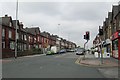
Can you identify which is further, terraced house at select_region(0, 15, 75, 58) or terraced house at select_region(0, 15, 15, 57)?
terraced house at select_region(0, 15, 75, 58)

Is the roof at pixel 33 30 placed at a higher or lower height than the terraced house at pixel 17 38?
higher

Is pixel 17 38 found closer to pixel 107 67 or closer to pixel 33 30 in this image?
pixel 33 30

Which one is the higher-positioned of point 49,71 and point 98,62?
point 98,62

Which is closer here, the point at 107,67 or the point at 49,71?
the point at 49,71

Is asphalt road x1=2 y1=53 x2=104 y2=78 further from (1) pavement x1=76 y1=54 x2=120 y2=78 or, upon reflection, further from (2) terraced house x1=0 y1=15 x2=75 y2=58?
(2) terraced house x1=0 y1=15 x2=75 y2=58

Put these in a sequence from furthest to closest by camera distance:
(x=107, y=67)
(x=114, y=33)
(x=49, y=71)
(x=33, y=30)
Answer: (x=33, y=30) < (x=114, y=33) < (x=107, y=67) < (x=49, y=71)

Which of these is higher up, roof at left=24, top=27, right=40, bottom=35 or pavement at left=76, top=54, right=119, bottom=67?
roof at left=24, top=27, right=40, bottom=35

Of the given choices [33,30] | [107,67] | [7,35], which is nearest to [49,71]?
[107,67]

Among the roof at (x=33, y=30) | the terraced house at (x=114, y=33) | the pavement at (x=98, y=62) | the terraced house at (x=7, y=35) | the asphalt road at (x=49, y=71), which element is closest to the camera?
the asphalt road at (x=49, y=71)

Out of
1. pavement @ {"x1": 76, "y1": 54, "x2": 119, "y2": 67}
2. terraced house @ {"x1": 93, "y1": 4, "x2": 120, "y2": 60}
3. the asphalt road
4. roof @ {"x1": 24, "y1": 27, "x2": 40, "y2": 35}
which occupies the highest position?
roof @ {"x1": 24, "y1": 27, "x2": 40, "y2": 35}

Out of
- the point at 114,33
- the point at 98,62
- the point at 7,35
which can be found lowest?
the point at 98,62

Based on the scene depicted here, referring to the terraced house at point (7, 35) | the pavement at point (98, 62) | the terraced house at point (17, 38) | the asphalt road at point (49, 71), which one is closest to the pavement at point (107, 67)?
the pavement at point (98, 62)

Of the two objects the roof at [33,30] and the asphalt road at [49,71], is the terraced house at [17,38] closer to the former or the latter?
the roof at [33,30]

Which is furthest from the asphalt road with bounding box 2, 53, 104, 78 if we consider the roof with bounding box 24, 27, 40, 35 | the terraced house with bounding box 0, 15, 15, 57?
the roof with bounding box 24, 27, 40, 35
